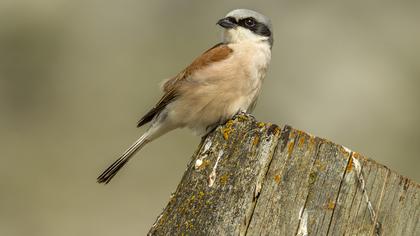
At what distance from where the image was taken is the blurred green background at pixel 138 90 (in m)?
10.8

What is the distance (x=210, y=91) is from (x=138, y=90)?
10.1 meters

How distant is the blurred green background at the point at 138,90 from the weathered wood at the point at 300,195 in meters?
6.52

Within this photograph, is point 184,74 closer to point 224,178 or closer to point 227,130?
point 227,130

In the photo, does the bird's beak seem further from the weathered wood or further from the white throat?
the weathered wood

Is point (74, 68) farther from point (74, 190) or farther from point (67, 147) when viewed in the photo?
point (74, 190)

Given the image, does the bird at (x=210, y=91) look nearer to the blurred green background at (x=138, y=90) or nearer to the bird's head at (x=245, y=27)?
the bird's head at (x=245, y=27)

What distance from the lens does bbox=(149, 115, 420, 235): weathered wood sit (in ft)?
9.30

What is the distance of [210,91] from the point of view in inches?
207

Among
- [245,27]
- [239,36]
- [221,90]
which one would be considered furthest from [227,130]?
[245,27]

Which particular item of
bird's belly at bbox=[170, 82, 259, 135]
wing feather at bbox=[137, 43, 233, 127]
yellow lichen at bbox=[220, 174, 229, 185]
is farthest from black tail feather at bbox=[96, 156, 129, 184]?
yellow lichen at bbox=[220, 174, 229, 185]

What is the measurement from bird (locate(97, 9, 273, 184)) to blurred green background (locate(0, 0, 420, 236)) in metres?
3.97

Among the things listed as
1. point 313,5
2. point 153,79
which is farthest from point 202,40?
point 313,5

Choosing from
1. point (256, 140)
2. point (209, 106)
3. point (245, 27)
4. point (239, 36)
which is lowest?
point (256, 140)

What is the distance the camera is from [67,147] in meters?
12.6
